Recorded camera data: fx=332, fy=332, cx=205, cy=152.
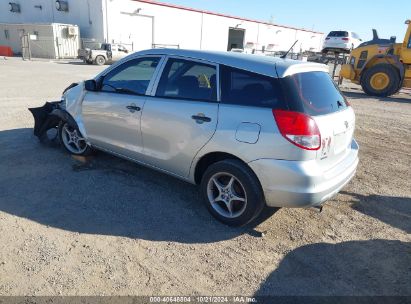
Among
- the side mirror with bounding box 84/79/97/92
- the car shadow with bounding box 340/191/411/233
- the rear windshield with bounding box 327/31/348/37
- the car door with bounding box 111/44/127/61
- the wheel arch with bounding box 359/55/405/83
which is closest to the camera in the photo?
the car shadow with bounding box 340/191/411/233

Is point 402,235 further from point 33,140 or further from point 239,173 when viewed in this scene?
point 33,140

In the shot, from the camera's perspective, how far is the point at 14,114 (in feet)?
25.2

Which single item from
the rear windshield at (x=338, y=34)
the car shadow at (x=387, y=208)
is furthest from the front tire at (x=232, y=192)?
the rear windshield at (x=338, y=34)

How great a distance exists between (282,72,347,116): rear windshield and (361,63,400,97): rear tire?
1125 cm

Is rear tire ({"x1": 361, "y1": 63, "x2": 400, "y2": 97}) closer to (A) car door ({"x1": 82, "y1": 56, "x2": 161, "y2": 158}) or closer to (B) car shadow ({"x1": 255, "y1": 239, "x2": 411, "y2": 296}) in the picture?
(B) car shadow ({"x1": 255, "y1": 239, "x2": 411, "y2": 296})

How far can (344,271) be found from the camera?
2.91m

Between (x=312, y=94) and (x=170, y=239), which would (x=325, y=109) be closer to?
(x=312, y=94)

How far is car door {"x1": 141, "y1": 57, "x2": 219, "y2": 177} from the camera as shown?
11.1 feet

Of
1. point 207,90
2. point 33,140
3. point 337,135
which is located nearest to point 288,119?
point 337,135

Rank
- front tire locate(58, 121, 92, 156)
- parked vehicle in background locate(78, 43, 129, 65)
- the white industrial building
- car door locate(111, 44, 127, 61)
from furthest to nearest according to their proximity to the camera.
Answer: the white industrial building → car door locate(111, 44, 127, 61) → parked vehicle in background locate(78, 43, 129, 65) → front tire locate(58, 121, 92, 156)

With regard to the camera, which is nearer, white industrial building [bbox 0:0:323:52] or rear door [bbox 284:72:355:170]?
rear door [bbox 284:72:355:170]

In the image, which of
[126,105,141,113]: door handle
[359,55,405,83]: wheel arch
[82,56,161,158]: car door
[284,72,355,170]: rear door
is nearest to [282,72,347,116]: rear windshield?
[284,72,355,170]: rear door

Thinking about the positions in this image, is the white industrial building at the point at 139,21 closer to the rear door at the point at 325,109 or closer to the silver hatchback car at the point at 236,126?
the silver hatchback car at the point at 236,126

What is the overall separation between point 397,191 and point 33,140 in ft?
19.3
